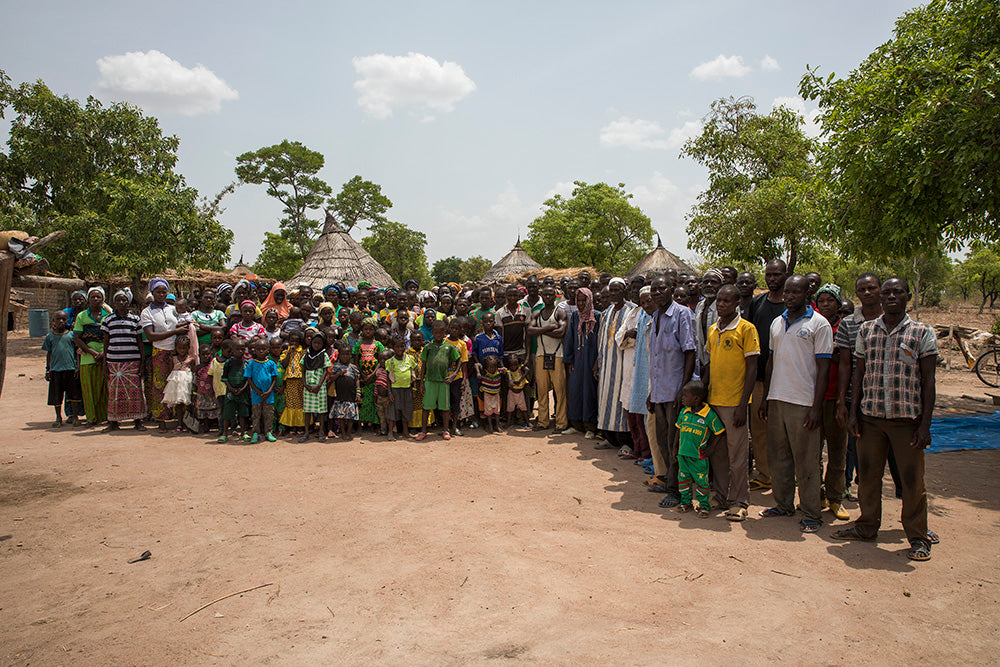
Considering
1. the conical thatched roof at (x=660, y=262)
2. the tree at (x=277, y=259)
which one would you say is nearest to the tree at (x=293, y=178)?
the tree at (x=277, y=259)

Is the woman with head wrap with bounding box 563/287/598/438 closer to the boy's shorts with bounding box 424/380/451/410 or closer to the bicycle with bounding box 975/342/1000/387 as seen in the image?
the boy's shorts with bounding box 424/380/451/410

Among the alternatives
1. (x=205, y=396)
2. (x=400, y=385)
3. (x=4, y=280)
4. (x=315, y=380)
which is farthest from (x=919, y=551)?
(x=205, y=396)

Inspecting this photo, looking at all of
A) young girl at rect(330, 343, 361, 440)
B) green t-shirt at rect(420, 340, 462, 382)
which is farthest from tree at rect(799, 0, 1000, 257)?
young girl at rect(330, 343, 361, 440)

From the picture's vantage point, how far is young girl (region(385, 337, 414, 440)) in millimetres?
7172

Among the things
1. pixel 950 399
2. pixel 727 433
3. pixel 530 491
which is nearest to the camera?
pixel 727 433

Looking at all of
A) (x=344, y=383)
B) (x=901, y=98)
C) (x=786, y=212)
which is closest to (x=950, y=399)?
(x=786, y=212)

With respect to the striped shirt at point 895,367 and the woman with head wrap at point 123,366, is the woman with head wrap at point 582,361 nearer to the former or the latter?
the striped shirt at point 895,367

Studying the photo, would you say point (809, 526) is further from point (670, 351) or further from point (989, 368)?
point (989, 368)

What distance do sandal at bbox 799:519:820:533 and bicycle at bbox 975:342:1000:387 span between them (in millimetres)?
9706

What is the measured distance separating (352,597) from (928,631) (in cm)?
304

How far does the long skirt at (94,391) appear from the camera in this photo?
781 cm

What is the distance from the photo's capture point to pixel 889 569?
3.73 metres

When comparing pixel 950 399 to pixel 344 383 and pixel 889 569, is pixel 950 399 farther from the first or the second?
pixel 344 383

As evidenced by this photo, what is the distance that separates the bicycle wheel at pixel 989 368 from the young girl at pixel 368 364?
11525 mm
